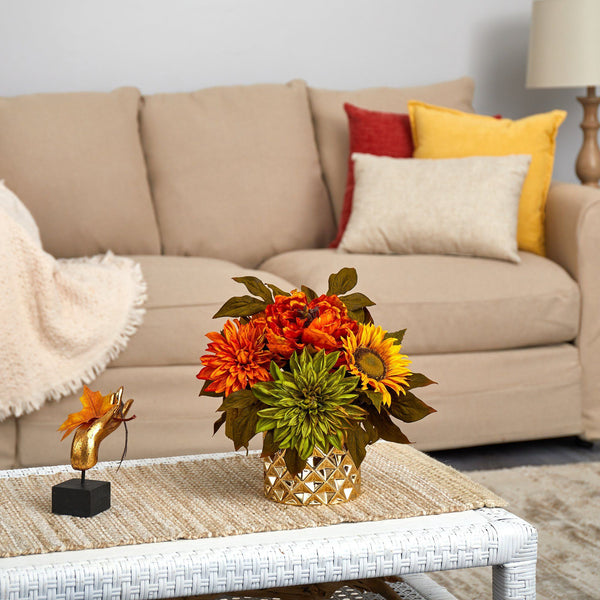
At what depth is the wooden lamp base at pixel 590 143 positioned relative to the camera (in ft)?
10.2

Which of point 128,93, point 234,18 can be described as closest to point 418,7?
point 234,18

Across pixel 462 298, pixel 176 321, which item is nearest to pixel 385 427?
pixel 176 321

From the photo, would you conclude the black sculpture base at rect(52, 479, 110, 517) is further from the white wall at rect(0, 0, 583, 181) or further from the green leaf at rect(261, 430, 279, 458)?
the white wall at rect(0, 0, 583, 181)

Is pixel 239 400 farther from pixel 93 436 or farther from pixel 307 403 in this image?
pixel 93 436

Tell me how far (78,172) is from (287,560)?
185cm

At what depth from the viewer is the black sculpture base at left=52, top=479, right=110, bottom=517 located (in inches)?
41.4

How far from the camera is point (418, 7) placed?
11.0 feet

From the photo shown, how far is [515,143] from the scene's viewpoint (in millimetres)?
2602

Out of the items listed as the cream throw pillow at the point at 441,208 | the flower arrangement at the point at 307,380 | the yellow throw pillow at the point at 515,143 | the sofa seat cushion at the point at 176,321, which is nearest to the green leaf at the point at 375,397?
the flower arrangement at the point at 307,380

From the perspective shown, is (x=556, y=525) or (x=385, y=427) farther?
(x=556, y=525)

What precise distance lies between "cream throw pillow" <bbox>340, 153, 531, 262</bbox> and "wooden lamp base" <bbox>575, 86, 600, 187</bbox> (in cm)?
73

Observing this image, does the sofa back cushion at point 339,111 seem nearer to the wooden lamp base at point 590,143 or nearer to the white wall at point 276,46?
the white wall at point 276,46

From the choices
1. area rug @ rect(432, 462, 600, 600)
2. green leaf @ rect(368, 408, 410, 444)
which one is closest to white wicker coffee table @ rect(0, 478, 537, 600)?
green leaf @ rect(368, 408, 410, 444)

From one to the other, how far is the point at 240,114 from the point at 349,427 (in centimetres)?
192
